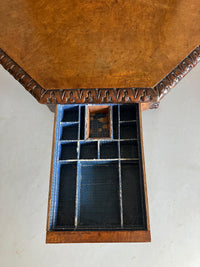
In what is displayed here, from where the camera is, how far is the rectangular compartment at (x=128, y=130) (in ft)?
3.45

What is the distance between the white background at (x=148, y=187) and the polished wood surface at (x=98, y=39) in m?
0.66

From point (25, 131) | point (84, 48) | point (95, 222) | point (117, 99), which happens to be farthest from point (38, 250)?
point (84, 48)

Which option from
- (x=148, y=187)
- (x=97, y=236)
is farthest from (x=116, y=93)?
(x=148, y=187)

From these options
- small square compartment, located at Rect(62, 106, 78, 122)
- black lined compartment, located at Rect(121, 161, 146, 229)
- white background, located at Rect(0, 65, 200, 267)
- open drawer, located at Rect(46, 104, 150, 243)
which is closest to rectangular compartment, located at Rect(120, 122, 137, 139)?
open drawer, located at Rect(46, 104, 150, 243)

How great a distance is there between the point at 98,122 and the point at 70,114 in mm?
154

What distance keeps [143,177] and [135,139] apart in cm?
20

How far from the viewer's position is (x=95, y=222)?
3.05 feet

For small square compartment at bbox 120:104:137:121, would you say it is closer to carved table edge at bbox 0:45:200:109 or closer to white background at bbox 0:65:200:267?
carved table edge at bbox 0:45:200:109

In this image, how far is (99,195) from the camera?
0.99 m

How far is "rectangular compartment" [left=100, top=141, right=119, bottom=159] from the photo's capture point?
41.1 inches

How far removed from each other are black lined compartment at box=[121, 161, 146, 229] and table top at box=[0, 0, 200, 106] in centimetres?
33

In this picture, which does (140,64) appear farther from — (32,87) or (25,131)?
(25,131)

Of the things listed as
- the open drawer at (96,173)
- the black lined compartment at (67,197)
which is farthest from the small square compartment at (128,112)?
the black lined compartment at (67,197)

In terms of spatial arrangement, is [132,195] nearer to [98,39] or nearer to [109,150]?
[109,150]
